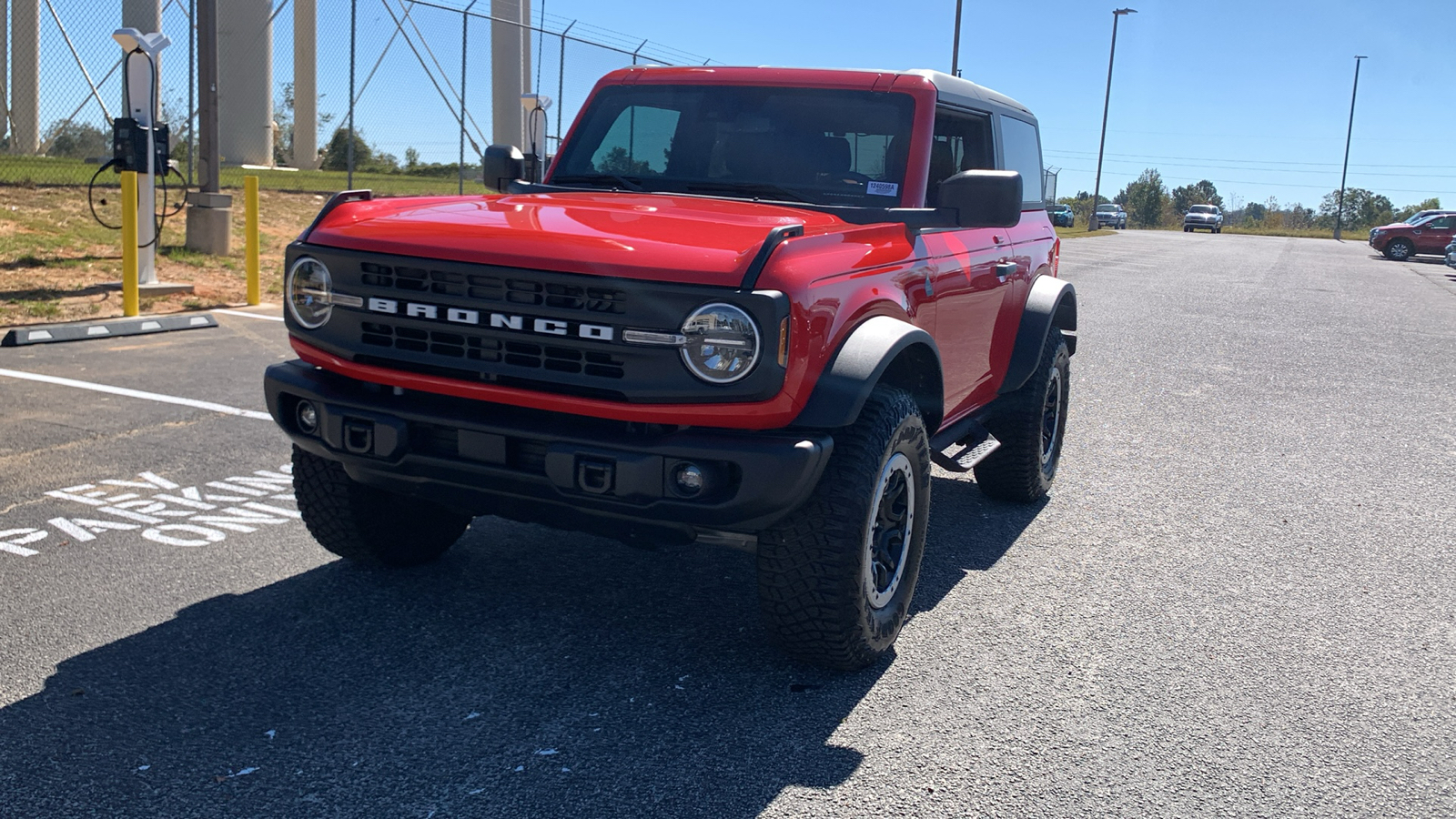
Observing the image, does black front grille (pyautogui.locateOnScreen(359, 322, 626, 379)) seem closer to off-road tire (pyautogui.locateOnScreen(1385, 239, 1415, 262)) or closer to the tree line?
off-road tire (pyautogui.locateOnScreen(1385, 239, 1415, 262))

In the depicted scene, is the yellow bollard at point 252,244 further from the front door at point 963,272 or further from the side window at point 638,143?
the front door at point 963,272

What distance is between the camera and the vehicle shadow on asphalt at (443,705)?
3018 millimetres

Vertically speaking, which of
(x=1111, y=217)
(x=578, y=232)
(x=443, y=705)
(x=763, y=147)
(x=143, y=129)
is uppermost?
(x=1111, y=217)

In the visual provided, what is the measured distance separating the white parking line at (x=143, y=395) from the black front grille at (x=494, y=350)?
3.52 metres

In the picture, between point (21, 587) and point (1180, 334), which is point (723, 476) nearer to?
point (21, 587)

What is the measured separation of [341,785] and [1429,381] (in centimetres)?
1049

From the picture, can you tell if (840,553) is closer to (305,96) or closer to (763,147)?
(763,147)

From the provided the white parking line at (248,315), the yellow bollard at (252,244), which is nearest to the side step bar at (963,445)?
the white parking line at (248,315)

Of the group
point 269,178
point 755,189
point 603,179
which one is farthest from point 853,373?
point 269,178

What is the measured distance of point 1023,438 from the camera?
5.77 metres

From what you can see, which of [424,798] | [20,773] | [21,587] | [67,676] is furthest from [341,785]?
[21,587]

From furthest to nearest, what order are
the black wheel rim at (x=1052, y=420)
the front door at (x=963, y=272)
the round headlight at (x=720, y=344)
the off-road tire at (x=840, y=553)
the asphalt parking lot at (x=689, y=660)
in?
the black wheel rim at (x=1052, y=420)
the front door at (x=963, y=272)
the off-road tire at (x=840, y=553)
the round headlight at (x=720, y=344)
the asphalt parking lot at (x=689, y=660)

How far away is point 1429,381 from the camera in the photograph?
10.8 meters

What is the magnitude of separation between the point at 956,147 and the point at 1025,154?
3.88 ft
